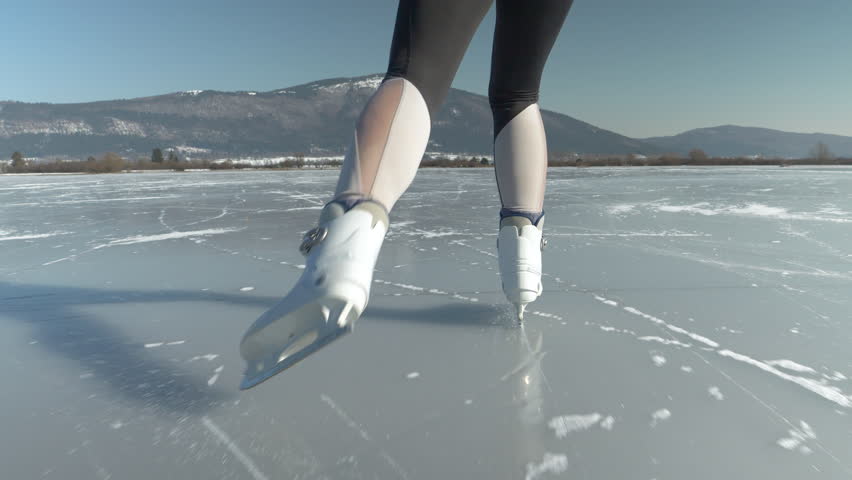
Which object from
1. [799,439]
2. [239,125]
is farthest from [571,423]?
[239,125]

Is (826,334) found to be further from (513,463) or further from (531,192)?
(513,463)

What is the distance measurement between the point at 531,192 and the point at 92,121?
93.8 metres

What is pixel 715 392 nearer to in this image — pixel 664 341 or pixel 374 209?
pixel 664 341

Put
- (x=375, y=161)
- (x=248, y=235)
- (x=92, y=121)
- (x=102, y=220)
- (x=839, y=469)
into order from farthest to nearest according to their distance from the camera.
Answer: (x=92, y=121) → (x=102, y=220) → (x=248, y=235) → (x=375, y=161) → (x=839, y=469)

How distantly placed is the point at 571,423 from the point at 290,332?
0.25 meters

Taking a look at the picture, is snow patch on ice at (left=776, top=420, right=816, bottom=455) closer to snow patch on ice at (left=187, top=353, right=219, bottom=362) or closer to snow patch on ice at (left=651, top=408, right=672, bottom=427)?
snow patch on ice at (left=651, top=408, right=672, bottom=427)

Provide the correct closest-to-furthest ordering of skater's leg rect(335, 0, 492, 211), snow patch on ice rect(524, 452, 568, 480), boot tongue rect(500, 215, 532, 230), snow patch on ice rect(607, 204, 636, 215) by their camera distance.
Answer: snow patch on ice rect(524, 452, 568, 480) < skater's leg rect(335, 0, 492, 211) < boot tongue rect(500, 215, 532, 230) < snow patch on ice rect(607, 204, 636, 215)

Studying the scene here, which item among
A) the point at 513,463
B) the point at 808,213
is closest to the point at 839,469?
the point at 513,463

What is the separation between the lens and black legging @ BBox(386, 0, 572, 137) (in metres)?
0.50

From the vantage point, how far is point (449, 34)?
517 mm

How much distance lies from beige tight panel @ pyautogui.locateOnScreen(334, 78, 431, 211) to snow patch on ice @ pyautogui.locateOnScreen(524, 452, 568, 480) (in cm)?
25

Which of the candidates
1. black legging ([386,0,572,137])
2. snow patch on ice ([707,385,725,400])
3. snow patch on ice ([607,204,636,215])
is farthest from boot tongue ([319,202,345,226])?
snow patch on ice ([607,204,636,215])

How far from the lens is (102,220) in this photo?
2.02m

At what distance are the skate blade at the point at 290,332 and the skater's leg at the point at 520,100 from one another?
39cm
